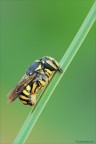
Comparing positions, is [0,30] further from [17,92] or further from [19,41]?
[17,92]

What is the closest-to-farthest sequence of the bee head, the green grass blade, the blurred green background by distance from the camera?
the green grass blade, the bee head, the blurred green background

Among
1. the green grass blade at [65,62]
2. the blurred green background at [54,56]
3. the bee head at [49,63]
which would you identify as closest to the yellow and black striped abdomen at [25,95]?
the bee head at [49,63]

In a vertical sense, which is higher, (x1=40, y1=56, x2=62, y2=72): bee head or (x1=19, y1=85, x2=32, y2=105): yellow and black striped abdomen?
(x1=40, y1=56, x2=62, y2=72): bee head

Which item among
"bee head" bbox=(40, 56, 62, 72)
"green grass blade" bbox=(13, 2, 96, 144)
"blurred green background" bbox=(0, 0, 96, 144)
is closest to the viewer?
"green grass blade" bbox=(13, 2, 96, 144)

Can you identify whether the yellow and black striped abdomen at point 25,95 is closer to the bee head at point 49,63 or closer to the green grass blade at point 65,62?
the bee head at point 49,63

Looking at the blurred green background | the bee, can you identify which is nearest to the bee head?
the bee

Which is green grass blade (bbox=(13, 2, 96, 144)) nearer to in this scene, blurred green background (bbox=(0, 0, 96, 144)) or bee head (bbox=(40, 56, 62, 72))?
bee head (bbox=(40, 56, 62, 72))

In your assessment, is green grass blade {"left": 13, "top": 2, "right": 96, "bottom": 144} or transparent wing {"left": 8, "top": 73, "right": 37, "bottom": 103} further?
transparent wing {"left": 8, "top": 73, "right": 37, "bottom": 103}

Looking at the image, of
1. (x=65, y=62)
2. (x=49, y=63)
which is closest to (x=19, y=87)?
(x=49, y=63)
